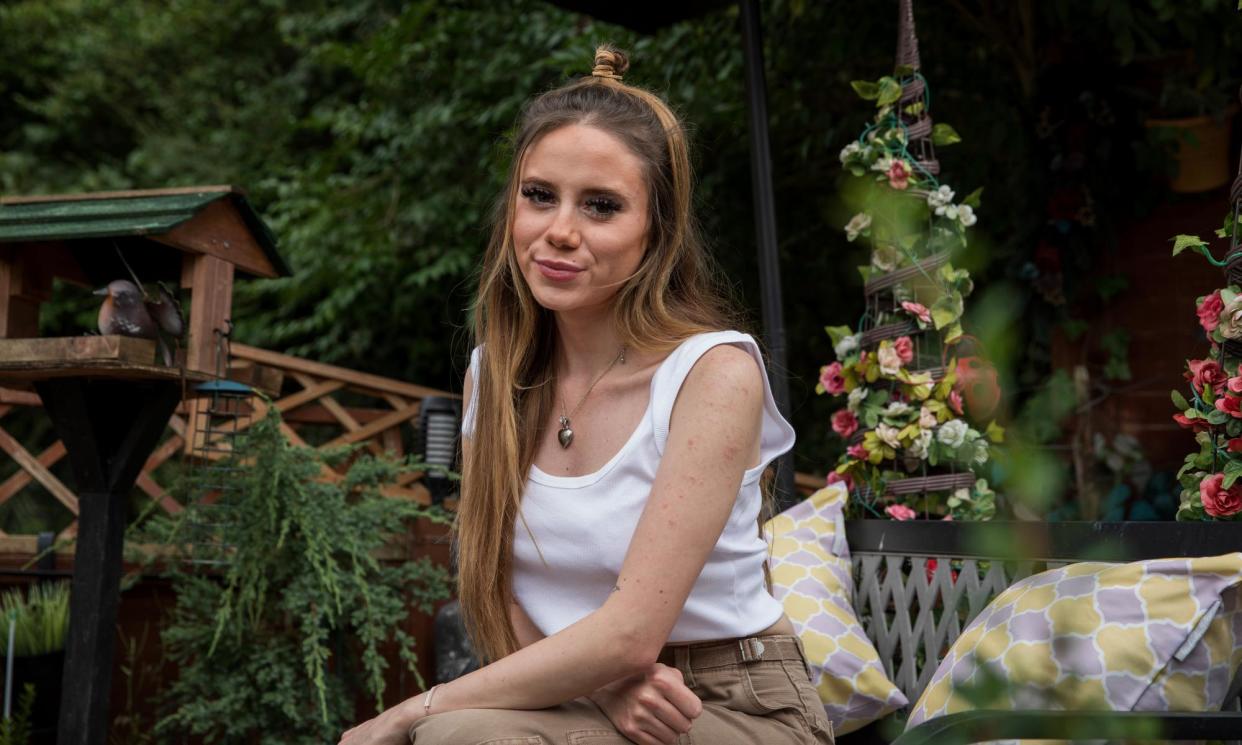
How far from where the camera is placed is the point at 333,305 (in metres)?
6.19

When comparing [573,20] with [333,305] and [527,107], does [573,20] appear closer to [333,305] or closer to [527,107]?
[333,305]

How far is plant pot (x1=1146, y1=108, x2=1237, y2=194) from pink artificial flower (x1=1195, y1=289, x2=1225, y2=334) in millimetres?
3103

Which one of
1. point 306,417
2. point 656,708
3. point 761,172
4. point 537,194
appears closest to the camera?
point 656,708

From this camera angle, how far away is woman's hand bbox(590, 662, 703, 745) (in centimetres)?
138

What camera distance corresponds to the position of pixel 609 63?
1807mm

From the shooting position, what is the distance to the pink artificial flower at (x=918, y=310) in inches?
101

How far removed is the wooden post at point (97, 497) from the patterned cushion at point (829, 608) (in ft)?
4.53

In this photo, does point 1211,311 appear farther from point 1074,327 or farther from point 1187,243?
point 1074,327

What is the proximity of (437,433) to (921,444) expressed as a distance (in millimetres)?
2433

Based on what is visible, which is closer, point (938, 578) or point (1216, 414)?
point (1216, 414)

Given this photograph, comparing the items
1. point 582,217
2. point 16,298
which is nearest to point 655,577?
point 582,217

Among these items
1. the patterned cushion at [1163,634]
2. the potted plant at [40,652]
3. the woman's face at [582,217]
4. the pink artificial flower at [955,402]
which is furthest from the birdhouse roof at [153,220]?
the patterned cushion at [1163,634]

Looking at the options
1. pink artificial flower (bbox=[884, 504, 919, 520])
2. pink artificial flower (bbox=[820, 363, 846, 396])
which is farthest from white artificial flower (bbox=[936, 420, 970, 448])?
pink artificial flower (bbox=[820, 363, 846, 396])

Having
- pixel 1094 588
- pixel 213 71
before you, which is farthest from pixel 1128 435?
pixel 213 71
